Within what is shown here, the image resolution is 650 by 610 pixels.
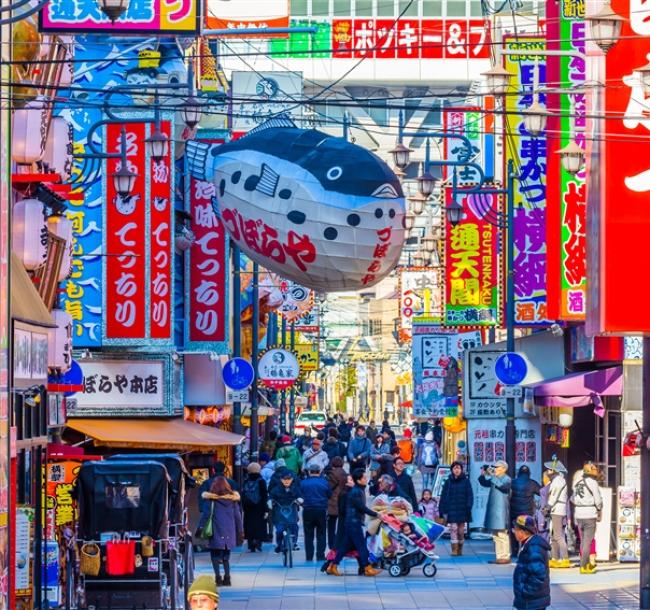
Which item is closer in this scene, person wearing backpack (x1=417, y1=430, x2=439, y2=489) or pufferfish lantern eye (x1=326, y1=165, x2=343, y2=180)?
pufferfish lantern eye (x1=326, y1=165, x2=343, y2=180)

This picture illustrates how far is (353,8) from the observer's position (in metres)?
88.9

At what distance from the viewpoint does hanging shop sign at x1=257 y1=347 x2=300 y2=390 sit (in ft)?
133

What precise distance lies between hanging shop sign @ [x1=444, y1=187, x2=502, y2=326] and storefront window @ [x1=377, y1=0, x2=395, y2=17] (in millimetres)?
54307

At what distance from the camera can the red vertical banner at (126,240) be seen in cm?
2923

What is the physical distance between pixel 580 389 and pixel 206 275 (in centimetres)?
853

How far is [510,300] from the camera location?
30.7m

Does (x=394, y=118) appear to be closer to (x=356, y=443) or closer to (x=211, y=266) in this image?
(x=356, y=443)

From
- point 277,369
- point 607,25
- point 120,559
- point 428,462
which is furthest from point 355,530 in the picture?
point 428,462

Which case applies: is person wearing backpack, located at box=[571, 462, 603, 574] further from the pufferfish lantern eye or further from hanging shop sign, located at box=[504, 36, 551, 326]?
the pufferfish lantern eye

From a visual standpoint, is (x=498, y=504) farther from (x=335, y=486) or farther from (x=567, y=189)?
(x=567, y=189)

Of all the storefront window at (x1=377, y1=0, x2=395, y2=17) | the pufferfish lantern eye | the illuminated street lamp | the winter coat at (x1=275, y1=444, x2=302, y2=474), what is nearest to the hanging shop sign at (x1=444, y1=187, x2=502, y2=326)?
the winter coat at (x1=275, y1=444, x2=302, y2=474)

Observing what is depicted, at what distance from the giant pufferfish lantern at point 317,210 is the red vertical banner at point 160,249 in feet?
31.3

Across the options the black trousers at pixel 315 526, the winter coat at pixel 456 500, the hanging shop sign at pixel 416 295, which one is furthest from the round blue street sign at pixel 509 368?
the hanging shop sign at pixel 416 295

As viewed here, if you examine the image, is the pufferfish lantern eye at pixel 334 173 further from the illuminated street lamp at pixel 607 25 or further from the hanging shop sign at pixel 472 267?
the hanging shop sign at pixel 472 267
